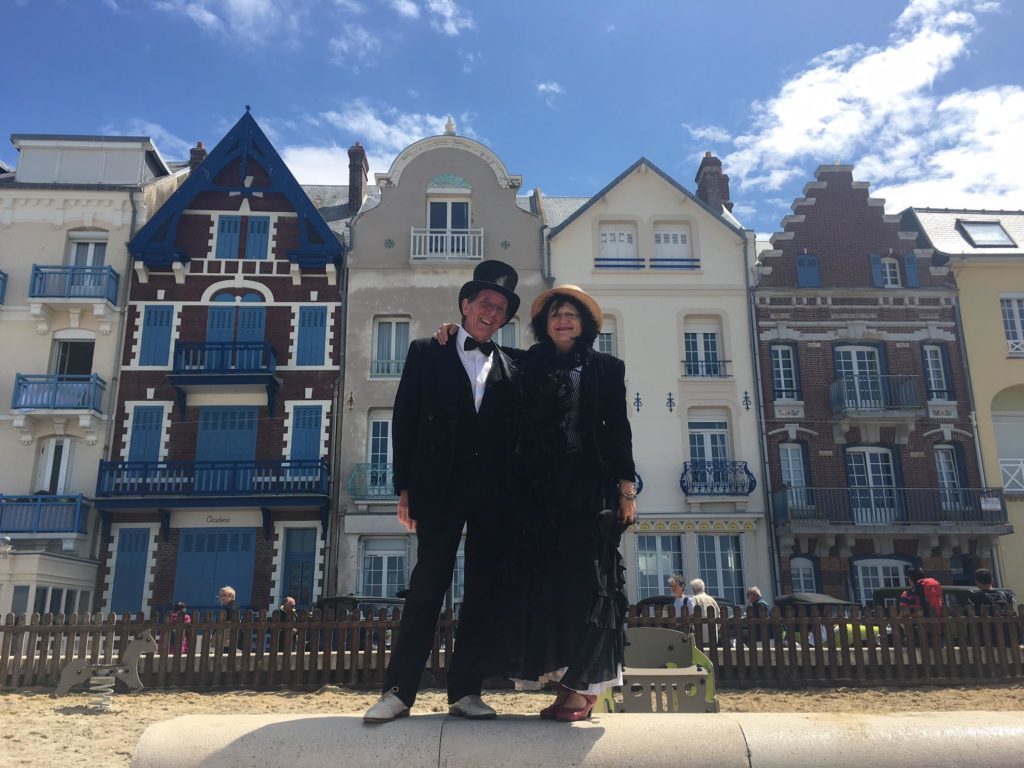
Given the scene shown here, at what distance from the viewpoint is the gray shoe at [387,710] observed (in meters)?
3.34

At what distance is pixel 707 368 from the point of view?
2356 cm

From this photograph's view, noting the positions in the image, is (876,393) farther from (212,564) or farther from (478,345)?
(478,345)

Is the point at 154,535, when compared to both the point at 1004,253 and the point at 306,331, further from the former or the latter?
the point at 1004,253

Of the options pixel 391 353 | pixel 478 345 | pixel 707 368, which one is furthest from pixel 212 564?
pixel 478 345

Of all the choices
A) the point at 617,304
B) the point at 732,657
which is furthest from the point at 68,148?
the point at 732,657

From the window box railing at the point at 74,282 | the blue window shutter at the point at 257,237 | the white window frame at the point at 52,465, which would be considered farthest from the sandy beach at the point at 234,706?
the blue window shutter at the point at 257,237

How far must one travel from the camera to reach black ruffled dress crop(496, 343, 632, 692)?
394 cm

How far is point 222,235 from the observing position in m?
24.0

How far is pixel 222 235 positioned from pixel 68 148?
551 cm

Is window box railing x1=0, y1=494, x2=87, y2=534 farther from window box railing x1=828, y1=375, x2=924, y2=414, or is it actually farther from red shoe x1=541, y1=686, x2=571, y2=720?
red shoe x1=541, y1=686, x2=571, y2=720

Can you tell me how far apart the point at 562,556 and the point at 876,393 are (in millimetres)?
21763

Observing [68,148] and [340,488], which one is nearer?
[340,488]

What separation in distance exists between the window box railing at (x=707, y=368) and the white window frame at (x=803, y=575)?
17.8ft

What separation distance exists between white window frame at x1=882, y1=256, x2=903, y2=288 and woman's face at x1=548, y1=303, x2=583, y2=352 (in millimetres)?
22577
